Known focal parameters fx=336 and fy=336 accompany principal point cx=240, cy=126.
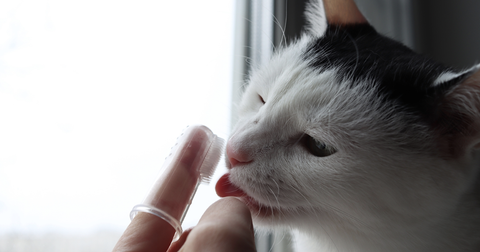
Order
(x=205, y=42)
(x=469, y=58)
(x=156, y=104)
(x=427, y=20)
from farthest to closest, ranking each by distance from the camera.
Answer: (x=427, y=20), (x=469, y=58), (x=205, y=42), (x=156, y=104)

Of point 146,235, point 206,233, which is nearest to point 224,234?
point 206,233

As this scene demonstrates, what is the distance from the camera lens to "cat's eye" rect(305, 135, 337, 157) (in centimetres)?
60

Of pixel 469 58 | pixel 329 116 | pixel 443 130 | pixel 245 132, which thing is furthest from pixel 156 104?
pixel 469 58

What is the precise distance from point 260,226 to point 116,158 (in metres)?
0.33

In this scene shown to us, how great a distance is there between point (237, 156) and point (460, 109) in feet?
1.32

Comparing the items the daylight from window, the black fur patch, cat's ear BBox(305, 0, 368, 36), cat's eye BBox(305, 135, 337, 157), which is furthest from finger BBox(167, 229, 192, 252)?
cat's ear BBox(305, 0, 368, 36)

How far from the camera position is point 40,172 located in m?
0.57

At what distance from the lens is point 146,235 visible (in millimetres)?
476

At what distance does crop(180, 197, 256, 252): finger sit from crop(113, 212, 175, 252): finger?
0.07m

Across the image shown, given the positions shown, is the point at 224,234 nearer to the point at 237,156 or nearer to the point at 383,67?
the point at 237,156

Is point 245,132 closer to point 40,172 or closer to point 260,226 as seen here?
point 260,226

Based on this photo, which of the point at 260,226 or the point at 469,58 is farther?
the point at 469,58

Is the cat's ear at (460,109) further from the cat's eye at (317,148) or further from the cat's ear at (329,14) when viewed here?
the cat's ear at (329,14)

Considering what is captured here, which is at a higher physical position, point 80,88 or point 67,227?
point 80,88
